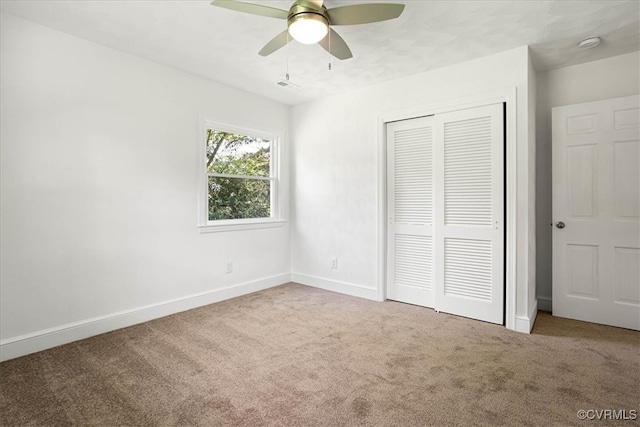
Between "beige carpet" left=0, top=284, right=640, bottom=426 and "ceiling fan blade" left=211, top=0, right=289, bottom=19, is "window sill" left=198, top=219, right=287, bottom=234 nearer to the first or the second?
"beige carpet" left=0, top=284, right=640, bottom=426

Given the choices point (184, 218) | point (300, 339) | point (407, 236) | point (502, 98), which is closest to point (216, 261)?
point (184, 218)

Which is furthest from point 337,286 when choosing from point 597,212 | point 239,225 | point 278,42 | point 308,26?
point 308,26

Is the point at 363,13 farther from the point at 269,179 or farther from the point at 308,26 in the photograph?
the point at 269,179

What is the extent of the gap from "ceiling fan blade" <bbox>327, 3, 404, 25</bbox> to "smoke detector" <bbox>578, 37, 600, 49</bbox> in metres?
2.01

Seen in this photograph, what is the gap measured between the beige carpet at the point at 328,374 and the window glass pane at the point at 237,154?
181 centimetres

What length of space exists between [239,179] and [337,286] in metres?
1.88

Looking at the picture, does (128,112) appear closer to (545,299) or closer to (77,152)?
(77,152)

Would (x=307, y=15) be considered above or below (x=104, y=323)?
above

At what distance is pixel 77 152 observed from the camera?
9.00 feet

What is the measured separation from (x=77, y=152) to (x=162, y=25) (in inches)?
50.2

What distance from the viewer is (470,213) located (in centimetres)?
321

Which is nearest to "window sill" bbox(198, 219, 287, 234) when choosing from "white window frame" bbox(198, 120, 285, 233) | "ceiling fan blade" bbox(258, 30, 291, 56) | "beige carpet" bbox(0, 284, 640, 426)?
"white window frame" bbox(198, 120, 285, 233)

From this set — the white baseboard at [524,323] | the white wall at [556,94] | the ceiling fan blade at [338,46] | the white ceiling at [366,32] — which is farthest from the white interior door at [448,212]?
the ceiling fan blade at [338,46]

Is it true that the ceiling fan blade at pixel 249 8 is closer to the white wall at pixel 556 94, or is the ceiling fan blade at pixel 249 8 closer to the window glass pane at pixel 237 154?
the window glass pane at pixel 237 154
